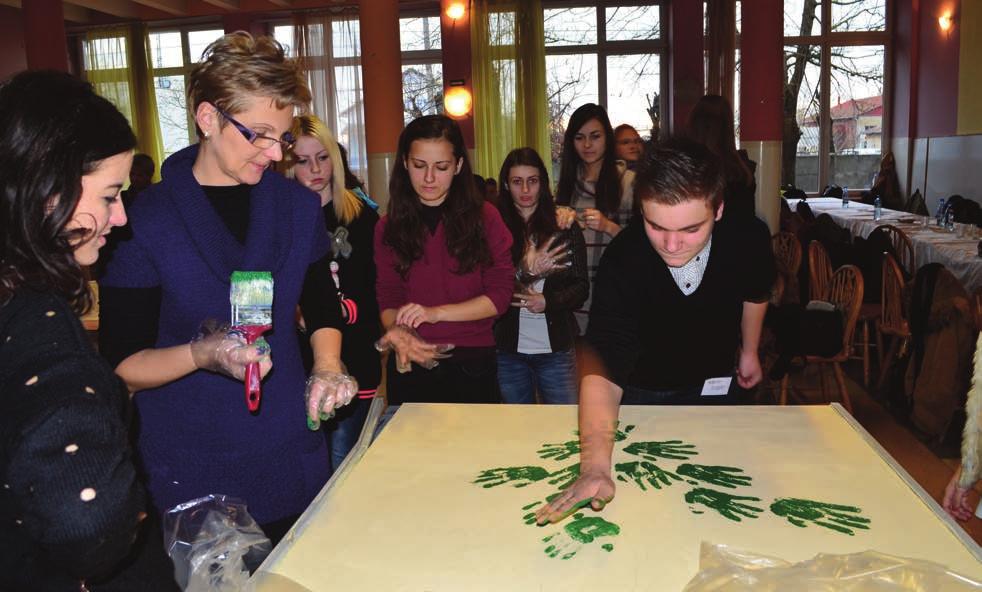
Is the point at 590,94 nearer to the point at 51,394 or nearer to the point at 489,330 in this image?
the point at 489,330

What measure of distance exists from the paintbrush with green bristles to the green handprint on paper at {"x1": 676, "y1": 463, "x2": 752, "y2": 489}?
2.82ft

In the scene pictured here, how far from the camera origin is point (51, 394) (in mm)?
788

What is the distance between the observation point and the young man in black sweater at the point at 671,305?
1.60 metres

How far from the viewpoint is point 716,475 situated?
1.60 meters

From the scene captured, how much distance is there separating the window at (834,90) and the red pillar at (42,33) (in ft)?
27.8

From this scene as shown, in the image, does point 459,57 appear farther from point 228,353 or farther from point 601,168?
point 228,353

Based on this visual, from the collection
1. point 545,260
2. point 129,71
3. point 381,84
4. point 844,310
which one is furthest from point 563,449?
point 129,71

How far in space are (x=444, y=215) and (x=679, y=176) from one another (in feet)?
3.22

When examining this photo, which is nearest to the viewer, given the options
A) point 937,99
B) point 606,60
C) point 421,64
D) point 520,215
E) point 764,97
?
point 520,215

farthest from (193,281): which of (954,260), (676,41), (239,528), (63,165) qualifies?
(676,41)

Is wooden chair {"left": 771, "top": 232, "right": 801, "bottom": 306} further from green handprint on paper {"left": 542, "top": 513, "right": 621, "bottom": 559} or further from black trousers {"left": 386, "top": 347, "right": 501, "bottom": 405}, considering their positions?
green handprint on paper {"left": 542, "top": 513, "right": 621, "bottom": 559}

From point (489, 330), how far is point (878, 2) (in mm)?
10145

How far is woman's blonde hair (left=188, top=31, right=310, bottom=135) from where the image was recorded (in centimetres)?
146

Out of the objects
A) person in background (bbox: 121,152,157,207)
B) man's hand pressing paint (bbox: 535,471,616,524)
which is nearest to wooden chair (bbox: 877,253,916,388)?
man's hand pressing paint (bbox: 535,471,616,524)
